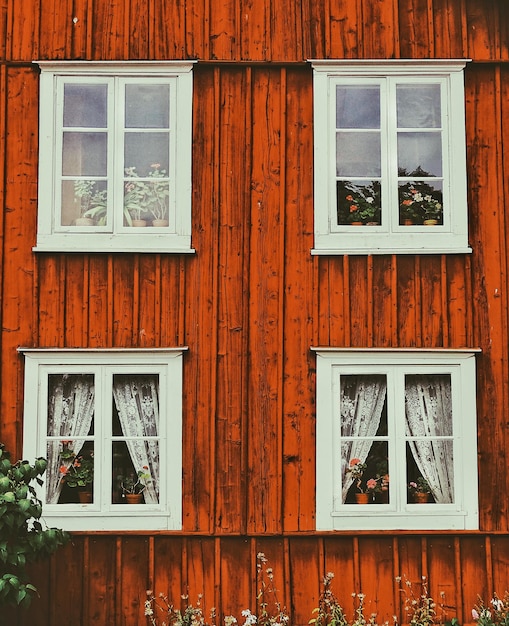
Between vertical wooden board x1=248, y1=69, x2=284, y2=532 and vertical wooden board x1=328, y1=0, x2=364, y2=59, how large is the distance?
720mm

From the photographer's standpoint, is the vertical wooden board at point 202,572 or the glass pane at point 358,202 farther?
the glass pane at point 358,202

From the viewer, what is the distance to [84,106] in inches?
388

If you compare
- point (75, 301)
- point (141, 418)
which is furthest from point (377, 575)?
point (75, 301)

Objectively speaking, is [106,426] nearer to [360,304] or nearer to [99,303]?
[99,303]

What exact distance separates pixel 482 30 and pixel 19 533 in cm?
719

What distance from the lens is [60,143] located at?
9.81 metres

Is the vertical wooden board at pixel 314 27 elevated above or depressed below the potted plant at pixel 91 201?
above

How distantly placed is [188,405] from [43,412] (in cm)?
152

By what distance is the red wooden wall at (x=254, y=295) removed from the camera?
941 centimetres

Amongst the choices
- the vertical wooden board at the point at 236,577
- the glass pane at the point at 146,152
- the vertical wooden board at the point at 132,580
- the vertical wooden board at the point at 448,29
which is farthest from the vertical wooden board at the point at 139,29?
the vertical wooden board at the point at 236,577

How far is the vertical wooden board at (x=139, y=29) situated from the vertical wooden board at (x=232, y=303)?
932 mm

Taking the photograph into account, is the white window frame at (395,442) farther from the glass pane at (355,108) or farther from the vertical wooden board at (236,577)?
the glass pane at (355,108)

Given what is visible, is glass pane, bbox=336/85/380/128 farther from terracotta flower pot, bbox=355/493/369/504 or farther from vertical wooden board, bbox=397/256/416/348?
terracotta flower pot, bbox=355/493/369/504

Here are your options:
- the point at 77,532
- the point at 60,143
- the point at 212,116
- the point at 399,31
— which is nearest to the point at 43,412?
the point at 77,532
